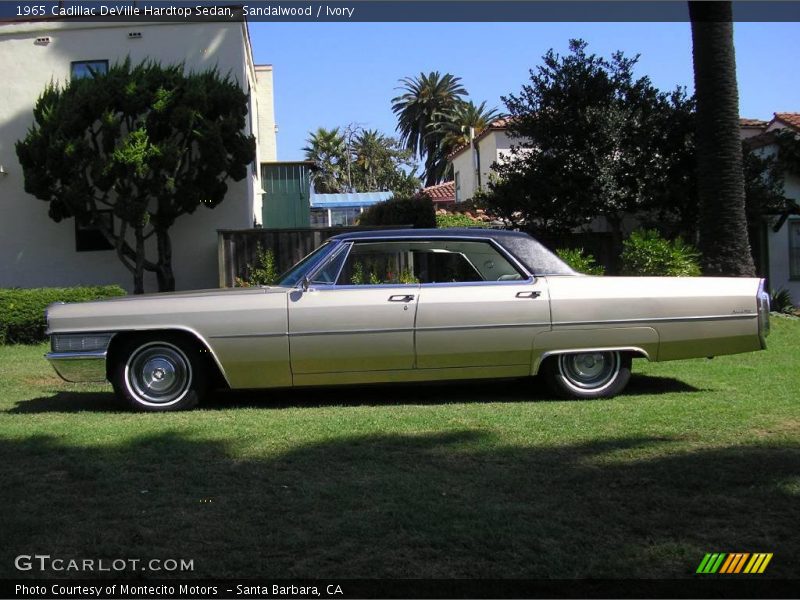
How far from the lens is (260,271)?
14242 millimetres

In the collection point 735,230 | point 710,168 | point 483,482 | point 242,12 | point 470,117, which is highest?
point 470,117

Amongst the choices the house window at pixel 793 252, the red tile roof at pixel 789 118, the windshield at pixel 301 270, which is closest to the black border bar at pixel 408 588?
the windshield at pixel 301 270

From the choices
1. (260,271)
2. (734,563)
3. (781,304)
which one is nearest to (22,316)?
(260,271)

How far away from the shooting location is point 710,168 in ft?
38.4

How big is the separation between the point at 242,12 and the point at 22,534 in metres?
13.4

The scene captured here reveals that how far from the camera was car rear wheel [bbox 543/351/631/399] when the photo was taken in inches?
280

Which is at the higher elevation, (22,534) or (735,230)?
(735,230)

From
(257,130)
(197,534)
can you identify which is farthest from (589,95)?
(197,534)

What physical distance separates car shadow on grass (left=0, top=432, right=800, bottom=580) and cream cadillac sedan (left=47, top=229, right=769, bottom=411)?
1.16m

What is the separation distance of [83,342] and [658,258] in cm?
800

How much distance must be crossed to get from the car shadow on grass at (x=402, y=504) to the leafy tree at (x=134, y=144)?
8844 millimetres

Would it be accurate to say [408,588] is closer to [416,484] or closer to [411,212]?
[416,484]

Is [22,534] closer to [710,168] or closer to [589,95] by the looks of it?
[710,168]

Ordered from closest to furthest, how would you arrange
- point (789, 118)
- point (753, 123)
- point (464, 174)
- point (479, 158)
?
point (789, 118), point (753, 123), point (479, 158), point (464, 174)
